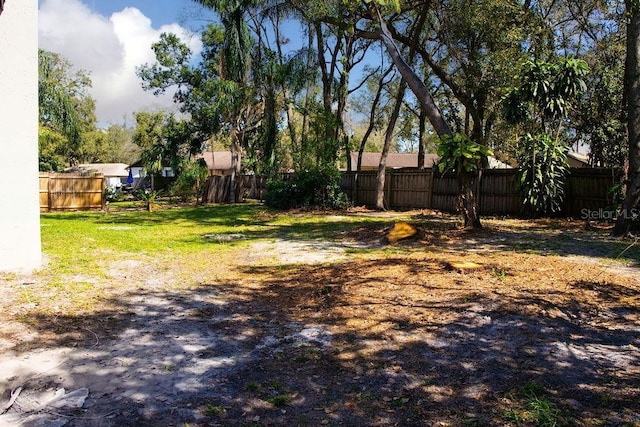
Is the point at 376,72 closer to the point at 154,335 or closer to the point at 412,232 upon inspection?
the point at 412,232

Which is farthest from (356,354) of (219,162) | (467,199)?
(219,162)

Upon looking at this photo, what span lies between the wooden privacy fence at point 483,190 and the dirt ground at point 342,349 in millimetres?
7438

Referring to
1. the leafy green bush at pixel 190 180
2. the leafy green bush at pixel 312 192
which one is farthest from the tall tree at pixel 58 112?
the leafy green bush at pixel 312 192

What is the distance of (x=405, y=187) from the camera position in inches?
757

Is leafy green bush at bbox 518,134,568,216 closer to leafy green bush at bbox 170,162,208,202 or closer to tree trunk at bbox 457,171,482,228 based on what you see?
tree trunk at bbox 457,171,482,228

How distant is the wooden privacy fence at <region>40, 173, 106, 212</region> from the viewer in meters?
20.6

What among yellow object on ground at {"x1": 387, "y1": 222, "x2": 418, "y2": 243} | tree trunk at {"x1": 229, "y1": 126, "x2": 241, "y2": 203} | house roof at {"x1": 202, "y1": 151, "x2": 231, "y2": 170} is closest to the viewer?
yellow object on ground at {"x1": 387, "y1": 222, "x2": 418, "y2": 243}

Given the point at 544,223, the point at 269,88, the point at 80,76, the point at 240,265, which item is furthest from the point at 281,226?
the point at 80,76

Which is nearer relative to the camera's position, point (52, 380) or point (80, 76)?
point (52, 380)

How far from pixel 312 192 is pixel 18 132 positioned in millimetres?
14268

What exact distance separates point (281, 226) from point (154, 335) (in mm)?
9849

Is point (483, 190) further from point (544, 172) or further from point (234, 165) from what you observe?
point (234, 165)

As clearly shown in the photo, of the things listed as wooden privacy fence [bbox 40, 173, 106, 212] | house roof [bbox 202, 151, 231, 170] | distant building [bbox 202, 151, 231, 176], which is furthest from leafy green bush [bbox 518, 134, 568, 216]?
house roof [bbox 202, 151, 231, 170]

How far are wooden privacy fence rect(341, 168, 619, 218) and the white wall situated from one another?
42.4ft
